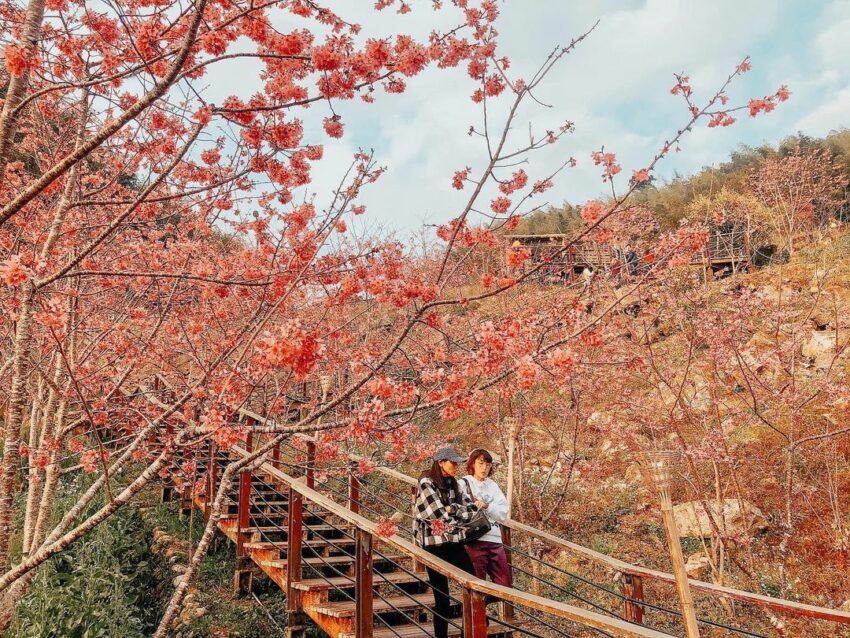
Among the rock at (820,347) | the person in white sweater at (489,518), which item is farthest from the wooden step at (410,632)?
the rock at (820,347)

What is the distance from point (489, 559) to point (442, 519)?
0.65 m

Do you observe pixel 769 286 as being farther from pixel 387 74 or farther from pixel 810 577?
pixel 387 74

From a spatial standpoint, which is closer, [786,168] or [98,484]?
[98,484]

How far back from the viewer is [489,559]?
184 inches

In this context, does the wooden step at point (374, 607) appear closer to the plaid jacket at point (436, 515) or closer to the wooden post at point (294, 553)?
the wooden post at point (294, 553)

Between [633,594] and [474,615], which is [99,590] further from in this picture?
[633,594]

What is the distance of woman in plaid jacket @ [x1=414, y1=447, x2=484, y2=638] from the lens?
14.4 ft

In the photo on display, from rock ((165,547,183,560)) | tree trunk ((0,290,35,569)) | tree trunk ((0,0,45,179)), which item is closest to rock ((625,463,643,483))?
rock ((165,547,183,560))

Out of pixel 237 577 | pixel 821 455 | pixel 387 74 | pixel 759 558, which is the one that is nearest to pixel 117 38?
pixel 387 74

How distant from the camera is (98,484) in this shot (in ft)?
12.1

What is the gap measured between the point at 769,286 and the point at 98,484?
1586cm

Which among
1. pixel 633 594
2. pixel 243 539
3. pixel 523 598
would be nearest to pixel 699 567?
pixel 633 594

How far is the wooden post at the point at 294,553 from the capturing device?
5320mm

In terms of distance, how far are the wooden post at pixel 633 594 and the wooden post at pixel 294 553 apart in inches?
118
